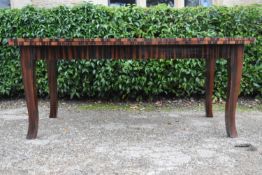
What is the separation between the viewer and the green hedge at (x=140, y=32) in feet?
17.8

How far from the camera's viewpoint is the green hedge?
213 inches

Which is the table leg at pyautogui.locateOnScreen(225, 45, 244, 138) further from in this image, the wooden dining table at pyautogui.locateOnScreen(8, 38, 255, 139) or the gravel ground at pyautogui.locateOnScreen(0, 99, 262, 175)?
the gravel ground at pyautogui.locateOnScreen(0, 99, 262, 175)

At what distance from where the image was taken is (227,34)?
553 cm

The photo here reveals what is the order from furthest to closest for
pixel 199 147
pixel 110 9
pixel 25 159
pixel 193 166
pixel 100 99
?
pixel 100 99 → pixel 110 9 → pixel 199 147 → pixel 25 159 → pixel 193 166

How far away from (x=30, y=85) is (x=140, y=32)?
2333 mm

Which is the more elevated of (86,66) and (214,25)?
(214,25)

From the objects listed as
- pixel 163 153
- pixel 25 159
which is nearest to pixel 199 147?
pixel 163 153

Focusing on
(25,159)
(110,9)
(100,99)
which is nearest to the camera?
(25,159)

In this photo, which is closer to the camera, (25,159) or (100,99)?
(25,159)

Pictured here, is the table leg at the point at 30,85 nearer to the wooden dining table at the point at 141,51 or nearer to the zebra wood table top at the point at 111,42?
the wooden dining table at the point at 141,51

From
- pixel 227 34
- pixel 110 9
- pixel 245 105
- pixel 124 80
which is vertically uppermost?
pixel 110 9

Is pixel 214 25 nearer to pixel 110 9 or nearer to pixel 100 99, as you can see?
pixel 110 9

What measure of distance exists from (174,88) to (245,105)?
1153 mm

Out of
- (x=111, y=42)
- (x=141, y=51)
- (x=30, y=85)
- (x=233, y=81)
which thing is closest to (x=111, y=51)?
(x=111, y=42)
